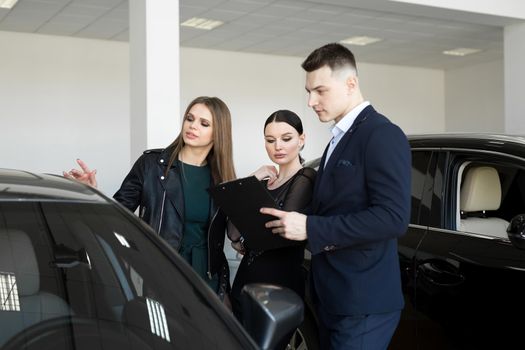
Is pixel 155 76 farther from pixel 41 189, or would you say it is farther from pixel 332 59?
pixel 41 189

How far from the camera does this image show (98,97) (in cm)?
1230

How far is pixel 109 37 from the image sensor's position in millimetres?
11969

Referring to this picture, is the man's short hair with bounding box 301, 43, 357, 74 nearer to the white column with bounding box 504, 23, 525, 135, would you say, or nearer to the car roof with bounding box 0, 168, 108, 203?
the car roof with bounding box 0, 168, 108, 203

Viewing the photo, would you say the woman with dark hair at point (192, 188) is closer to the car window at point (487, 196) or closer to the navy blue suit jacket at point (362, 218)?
the navy blue suit jacket at point (362, 218)

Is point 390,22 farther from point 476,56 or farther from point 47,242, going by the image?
point 47,242

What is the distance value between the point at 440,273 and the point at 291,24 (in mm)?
8415

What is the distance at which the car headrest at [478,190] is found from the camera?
313 centimetres

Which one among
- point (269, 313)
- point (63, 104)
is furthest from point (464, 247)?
point (63, 104)

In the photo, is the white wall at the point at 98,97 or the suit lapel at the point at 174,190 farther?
the white wall at the point at 98,97

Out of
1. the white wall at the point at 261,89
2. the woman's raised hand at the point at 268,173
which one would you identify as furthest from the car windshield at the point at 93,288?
the white wall at the point at 261,89

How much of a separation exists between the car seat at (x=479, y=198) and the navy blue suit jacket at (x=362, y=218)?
1.03 m

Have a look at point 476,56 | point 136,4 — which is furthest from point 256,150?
point 136,4

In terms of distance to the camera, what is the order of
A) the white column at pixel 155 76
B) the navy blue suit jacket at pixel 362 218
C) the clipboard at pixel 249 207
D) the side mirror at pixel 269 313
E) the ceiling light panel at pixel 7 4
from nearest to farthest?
the side mirror at pixel 269 313
the navy blue suit jacket at pixel 362 218
the clipboard at pixel 249 207
the white column at pixel 155 76
the ceiling light panel at pixel 7 4

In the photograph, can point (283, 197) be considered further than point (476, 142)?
No
